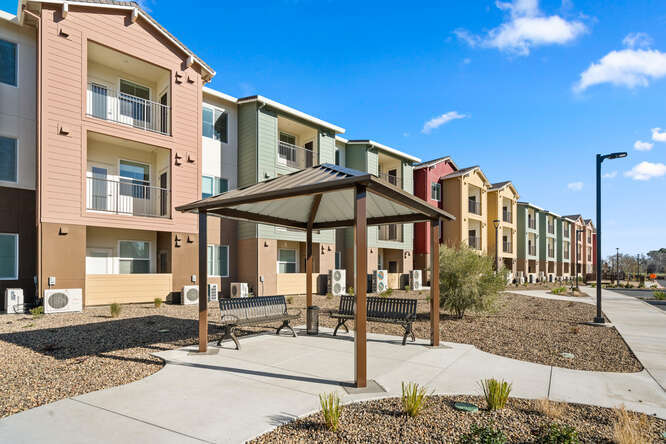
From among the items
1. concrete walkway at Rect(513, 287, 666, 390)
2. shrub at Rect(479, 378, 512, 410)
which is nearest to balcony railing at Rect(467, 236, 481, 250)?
concrete walkway at Rect(513, 287, 666, 390)

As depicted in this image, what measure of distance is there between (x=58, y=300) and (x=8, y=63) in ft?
29.2

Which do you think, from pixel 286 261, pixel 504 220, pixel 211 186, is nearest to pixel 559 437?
pixel 211 186

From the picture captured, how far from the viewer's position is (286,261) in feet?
76.2

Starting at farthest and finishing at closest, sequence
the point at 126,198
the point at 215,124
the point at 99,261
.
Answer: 1. the point at 215,124
2. the point at 126,198
3. the point at 99,261

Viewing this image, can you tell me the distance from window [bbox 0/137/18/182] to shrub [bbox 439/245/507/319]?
15.6m

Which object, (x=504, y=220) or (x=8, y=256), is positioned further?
(x=504, y=220)

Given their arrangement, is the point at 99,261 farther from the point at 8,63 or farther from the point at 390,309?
the point at 390,309

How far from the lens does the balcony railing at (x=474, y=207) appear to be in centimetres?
3635

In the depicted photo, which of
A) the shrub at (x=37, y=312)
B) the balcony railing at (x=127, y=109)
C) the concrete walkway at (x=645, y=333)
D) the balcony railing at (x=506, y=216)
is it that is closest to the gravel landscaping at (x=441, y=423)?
the concrete walkway at (x=645, y=333)

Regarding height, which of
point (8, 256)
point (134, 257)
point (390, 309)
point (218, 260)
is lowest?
point (390, 309)

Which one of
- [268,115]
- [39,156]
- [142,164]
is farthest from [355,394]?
[268,115]

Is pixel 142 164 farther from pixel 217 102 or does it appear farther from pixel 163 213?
pixel 217 102

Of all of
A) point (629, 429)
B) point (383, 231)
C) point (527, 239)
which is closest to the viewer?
point (629, 429)

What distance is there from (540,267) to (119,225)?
2112 inches
